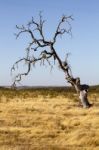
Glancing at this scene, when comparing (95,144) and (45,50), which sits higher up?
(45,50)

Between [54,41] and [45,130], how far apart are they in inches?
565

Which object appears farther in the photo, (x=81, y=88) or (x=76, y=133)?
(x=81, y=88)

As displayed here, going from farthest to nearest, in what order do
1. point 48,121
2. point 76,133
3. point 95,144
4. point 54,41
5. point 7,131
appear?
point 54,41 → point 48,121 → point 7,131 → point 76,133 → point 95,144

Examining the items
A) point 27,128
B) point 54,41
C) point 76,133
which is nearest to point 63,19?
point 54,41

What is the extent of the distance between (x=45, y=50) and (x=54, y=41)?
999 millimetres

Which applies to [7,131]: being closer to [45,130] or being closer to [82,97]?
[45,130]

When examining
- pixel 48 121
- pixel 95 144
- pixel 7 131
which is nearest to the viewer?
pixel 95 144

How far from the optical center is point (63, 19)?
121 ft

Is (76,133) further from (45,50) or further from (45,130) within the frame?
(45,50)

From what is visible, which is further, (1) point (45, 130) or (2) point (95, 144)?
(1) point (45, 130)

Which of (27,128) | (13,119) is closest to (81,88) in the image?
(13,119)

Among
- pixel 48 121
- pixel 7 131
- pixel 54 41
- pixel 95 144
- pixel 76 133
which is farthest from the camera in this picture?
pixel 54 41

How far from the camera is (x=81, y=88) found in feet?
122

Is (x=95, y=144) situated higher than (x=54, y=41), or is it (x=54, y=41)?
(x=54, y=41)
